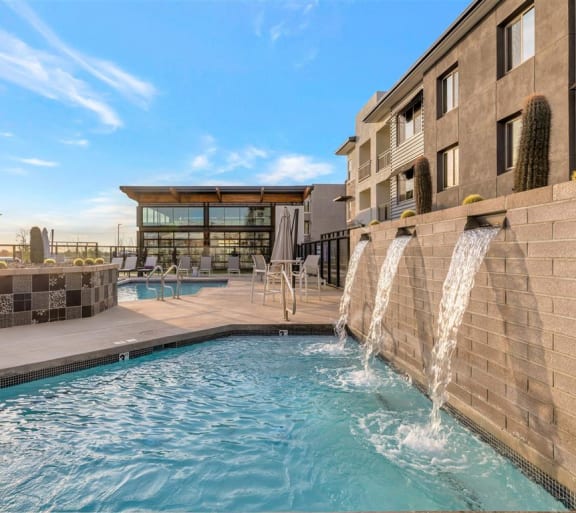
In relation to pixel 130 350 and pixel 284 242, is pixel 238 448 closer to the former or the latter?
pixel 130 350

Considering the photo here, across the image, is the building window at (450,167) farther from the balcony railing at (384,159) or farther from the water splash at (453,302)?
the water splash at (453,302)

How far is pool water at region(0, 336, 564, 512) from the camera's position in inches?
79.6

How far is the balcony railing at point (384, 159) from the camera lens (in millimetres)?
15164

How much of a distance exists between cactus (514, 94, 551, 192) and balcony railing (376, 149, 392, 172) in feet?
40.1

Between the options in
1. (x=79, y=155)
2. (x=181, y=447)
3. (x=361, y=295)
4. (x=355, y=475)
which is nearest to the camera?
(x=355, y=475)

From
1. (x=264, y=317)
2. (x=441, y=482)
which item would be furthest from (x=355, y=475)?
(x=264, y=317)

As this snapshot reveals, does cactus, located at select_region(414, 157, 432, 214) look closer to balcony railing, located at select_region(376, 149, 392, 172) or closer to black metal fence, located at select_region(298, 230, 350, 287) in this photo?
black metal fence, located at select_region(298, 230, 350, 287)

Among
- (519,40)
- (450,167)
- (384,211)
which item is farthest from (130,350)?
(384,211)

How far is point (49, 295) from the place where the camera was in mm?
5781

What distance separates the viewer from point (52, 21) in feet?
27.1

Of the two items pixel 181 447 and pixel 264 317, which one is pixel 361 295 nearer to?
pixel 264 317

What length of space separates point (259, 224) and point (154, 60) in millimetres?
11551

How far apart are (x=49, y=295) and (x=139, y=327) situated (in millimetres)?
1602

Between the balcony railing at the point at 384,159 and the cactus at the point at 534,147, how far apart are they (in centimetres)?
1222
